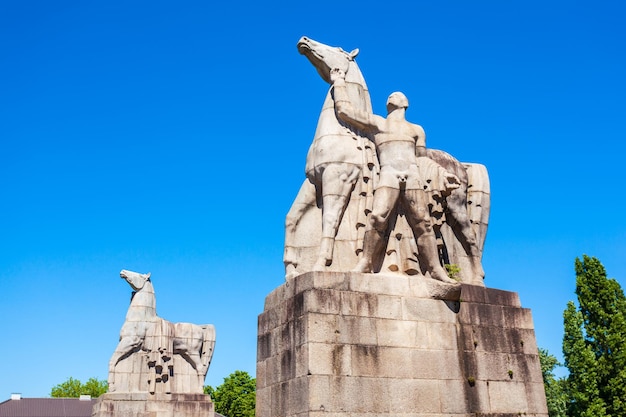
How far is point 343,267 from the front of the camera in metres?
12.7

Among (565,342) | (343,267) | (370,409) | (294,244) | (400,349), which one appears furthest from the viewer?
(565,342)

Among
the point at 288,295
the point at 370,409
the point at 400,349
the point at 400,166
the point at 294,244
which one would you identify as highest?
the point at 400,166

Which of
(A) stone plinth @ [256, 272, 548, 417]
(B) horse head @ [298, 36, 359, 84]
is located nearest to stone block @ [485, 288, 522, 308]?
(A) stone plinth @ [256, 272, 548, 417]

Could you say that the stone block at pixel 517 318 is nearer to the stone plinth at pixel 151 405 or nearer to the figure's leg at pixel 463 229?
the figure's leg at pixel 463 229

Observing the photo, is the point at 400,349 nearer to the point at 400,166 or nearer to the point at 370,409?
the point at 370,409

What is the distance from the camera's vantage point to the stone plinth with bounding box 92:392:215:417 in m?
25.0

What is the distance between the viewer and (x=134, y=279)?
88.9ft

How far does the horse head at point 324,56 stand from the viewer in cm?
1434

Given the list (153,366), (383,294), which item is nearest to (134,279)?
(153,366)

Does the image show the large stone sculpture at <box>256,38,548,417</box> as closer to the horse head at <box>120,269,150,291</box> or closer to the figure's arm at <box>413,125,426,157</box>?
the figure's arm at <box>413,125,426,157</box>

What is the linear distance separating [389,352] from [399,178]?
134 inches

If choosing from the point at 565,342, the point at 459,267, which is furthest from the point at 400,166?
the point at 565,342

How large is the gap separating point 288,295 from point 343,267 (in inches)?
48.4

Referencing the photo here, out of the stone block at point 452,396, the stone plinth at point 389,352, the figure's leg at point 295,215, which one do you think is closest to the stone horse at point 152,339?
the stone plinth at point 389,352
